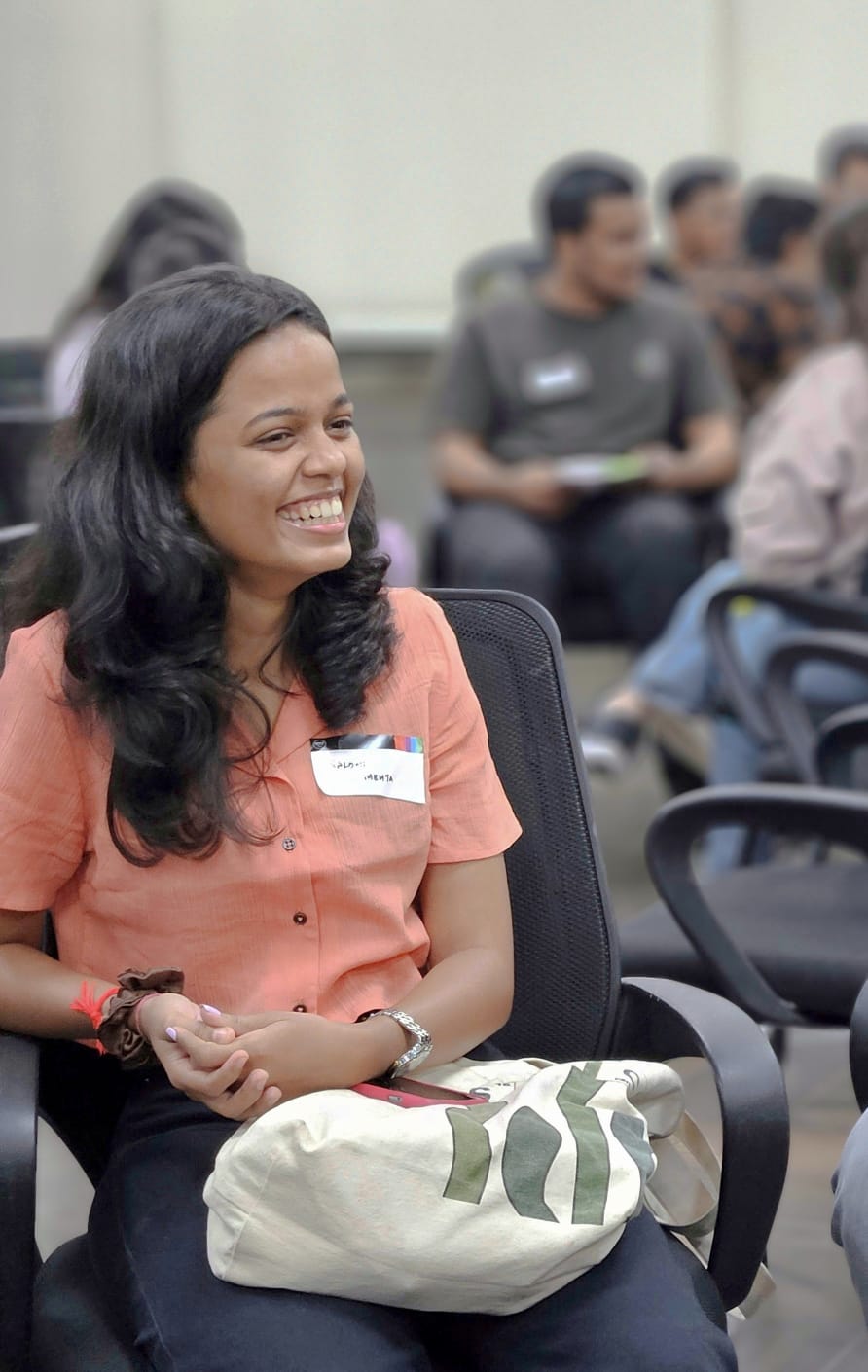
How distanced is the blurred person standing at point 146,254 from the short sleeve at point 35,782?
2884mm

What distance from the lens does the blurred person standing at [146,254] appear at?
429 centimetres

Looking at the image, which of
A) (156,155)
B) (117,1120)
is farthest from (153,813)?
(156,155)

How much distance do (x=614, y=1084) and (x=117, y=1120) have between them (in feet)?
1.45

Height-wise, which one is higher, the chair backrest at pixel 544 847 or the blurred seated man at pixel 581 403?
the chair backrest at pixel 544 847

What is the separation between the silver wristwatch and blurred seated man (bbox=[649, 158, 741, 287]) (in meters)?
5.76

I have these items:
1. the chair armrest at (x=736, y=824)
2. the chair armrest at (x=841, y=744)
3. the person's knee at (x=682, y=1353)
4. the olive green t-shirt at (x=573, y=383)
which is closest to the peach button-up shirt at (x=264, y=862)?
the person's knee at (x=682, y=1353)

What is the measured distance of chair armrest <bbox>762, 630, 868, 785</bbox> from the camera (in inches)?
113

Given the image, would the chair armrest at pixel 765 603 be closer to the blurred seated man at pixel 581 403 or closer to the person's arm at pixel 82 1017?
the blurred seated man at pixel 581 403

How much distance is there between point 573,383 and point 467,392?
273 mm

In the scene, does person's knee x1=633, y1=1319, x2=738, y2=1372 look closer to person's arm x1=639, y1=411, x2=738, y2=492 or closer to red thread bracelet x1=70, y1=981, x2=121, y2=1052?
red thread bracelet x1=70, y1=981, x2=121, y2=1052

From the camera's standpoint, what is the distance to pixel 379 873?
1511 mm

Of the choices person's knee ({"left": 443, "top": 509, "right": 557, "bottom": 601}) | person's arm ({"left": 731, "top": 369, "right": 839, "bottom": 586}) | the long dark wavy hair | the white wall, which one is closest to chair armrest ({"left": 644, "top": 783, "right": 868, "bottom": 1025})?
the long dark wavy hair

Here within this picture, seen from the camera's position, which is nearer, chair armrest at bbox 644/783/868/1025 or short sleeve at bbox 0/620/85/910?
short sleeve at bbox 0/620/85/910

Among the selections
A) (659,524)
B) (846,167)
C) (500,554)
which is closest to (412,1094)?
(500,554)
